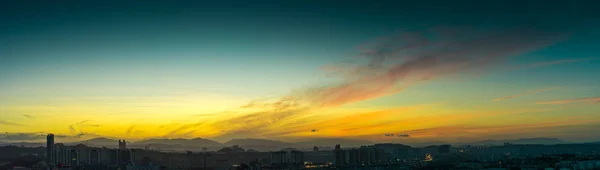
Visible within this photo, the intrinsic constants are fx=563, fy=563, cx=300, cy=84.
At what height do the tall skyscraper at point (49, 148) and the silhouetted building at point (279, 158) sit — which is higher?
the tall skyscraper at point (49, 148)

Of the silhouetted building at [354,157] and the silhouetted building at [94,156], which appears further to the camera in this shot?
the silhouetted building at [354,157]

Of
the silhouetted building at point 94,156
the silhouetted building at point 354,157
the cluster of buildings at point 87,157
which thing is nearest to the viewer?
the cluster of buildings at point 87,157

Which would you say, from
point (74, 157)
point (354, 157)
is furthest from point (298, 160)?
point (74, 157)

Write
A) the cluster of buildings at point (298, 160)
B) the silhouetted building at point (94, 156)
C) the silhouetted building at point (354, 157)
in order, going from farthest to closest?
the silhouetted building at point (354, 157)
the silhouetted building at point (94, 156)
the cluster of buildings at point (298, 160)

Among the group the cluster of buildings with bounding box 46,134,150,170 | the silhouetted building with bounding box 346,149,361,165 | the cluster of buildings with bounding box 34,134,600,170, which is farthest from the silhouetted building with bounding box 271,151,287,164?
the cluster of buildings with bounding box 46,134,150,170

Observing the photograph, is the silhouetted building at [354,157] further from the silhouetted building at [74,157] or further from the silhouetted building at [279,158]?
the silhouetted building at [74,157]

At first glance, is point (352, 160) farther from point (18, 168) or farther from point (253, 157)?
point (18, 168)

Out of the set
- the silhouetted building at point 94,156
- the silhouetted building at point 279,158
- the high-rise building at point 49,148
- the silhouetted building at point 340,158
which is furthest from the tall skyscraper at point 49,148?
the silhouetted building at point 340,158

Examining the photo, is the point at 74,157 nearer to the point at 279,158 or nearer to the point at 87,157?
the point at 87,157

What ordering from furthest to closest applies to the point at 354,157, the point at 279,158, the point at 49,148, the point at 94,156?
1. the point at 279,158
2. the point at 354,157
3. the point at 94,156
4. the point at 49,148

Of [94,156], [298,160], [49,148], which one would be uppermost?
[49,148]

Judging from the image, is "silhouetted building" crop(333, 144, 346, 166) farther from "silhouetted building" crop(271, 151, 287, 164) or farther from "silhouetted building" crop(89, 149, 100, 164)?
"silhouetted building" crop(89, 149, 100, 164)

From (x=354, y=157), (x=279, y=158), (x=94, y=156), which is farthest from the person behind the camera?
(x=279, y=158)

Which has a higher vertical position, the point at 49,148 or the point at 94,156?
the point at 49,148
